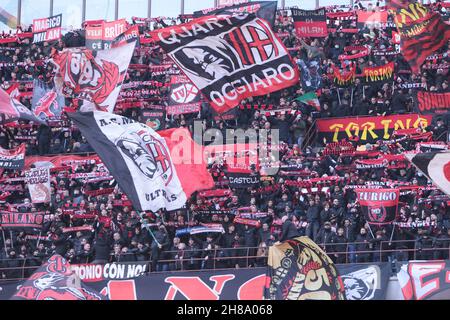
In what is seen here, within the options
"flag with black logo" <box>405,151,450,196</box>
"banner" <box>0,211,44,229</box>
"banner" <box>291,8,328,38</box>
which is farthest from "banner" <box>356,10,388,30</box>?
"banner" <box>0,211,44,229</box>

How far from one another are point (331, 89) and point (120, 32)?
7365mm

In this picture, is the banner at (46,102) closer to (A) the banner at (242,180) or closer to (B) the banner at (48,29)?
(B) the banner at (48,29)

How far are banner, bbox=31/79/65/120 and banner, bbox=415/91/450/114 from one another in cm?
973

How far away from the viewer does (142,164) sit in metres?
23.5

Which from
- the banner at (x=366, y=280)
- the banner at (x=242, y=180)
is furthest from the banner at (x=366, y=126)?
the banner at (x=366, y=280)

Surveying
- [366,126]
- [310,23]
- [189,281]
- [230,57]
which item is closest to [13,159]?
[230,57]

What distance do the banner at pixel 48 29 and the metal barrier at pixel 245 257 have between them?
9665 mm

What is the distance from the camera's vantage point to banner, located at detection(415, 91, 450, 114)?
2589cm

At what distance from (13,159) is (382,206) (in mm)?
10366

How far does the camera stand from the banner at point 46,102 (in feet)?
99.5
